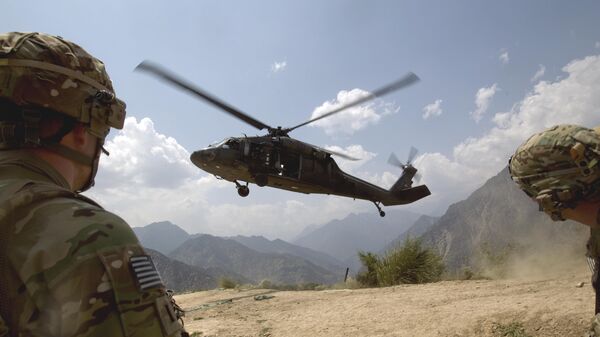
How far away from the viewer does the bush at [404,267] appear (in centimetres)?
1063

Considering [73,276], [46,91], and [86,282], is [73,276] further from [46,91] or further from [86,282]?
[46,91]

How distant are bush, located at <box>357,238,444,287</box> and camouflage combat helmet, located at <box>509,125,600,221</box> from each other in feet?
28.0

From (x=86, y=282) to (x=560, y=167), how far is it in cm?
263

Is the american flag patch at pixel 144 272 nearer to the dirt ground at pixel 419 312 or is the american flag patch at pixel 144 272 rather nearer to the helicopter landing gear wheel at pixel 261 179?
the dirt ground at pixel 419 312

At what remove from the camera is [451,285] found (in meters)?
8.23

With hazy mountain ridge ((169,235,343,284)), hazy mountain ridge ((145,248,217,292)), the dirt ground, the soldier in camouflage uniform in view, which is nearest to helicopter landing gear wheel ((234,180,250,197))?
the dirt ground

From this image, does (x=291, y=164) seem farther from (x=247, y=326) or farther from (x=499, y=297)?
(x=499, y=297)

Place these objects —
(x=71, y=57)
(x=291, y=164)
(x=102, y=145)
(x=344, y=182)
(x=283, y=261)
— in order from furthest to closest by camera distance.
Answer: (x=283, y=261)
(x=344, y=182)
(x=291, y=164)
(x=102, y=145)
(x=71, y=57)

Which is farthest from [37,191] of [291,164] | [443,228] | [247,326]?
[443,228]

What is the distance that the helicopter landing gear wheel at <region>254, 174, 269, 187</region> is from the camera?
10.7 m

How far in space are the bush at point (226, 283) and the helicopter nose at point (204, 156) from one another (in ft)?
16.5

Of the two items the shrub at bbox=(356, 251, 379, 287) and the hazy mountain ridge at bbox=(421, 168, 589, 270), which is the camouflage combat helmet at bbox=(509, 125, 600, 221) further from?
the hazy mountain ridge at bbox=(421, 168, 589, 270)

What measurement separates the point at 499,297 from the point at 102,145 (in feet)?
21.1

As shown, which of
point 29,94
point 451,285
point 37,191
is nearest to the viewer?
point 37,191
